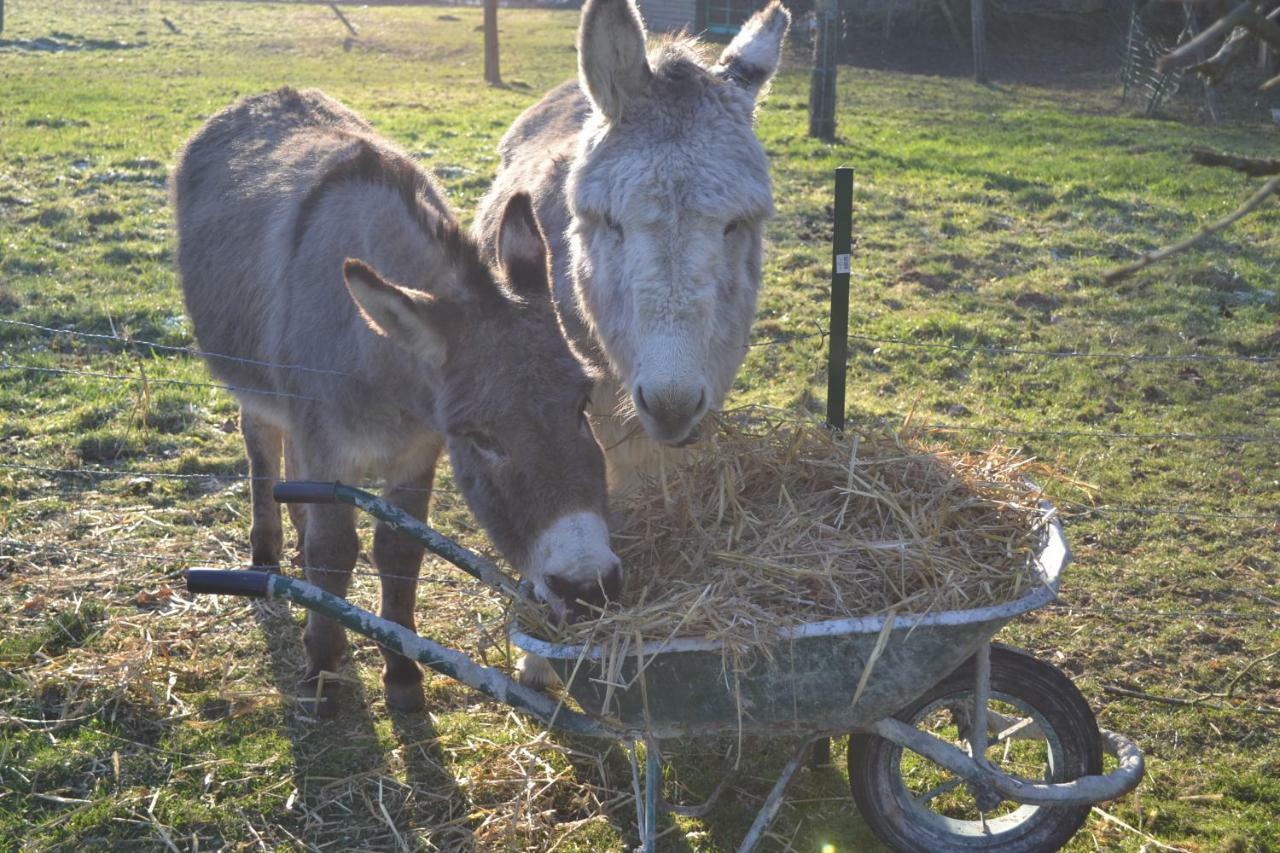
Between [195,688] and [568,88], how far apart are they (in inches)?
135

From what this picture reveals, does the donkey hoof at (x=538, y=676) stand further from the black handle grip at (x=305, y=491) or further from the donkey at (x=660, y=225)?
the black handle grip at (x=305, y=491)

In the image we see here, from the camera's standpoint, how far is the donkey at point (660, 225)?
122 inches

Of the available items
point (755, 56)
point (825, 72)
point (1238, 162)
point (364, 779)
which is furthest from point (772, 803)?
point (825, 72)

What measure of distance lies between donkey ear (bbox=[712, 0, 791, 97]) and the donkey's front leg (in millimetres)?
2140

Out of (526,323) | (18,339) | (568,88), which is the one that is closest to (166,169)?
(18,339)

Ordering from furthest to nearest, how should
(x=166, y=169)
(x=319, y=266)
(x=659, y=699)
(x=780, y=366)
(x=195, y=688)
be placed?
(x=166, y=169), (x=780, y=366), (x=195, y=688), (x=319, y=266), (x=659, y=699)

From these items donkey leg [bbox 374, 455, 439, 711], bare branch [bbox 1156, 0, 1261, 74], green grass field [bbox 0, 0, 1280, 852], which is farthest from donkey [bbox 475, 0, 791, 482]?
bare branch [bbox 1156, 0, 1261, 74]

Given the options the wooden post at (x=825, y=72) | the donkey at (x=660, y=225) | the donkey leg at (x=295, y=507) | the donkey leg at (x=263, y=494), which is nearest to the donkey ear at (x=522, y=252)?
the donkey at (x=660, y=225)

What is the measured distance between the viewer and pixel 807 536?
3.21 m

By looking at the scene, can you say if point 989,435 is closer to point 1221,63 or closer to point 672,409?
point 672,409

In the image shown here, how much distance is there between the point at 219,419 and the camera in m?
6.44

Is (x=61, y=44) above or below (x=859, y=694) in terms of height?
Result: above

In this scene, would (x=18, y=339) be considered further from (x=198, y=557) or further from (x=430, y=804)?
(x=430, y=804)

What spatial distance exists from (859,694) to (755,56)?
7.92ft
